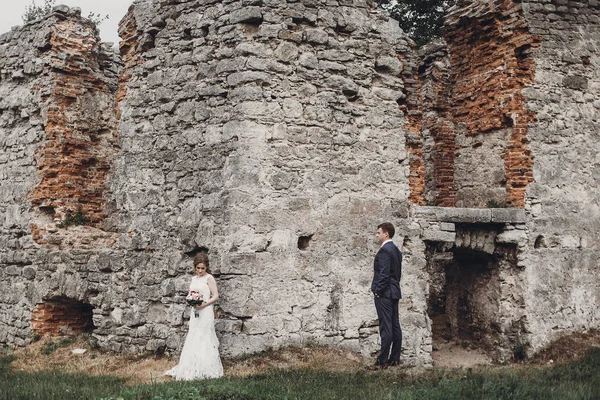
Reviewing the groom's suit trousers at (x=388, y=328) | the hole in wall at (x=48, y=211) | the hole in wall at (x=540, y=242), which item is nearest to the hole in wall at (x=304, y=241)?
the groom's suit trousers at (x=388, y=328)

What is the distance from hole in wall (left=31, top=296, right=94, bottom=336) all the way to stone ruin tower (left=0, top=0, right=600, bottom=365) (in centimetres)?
3

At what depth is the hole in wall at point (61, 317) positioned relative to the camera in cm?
995

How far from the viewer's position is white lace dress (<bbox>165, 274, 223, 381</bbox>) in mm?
7348

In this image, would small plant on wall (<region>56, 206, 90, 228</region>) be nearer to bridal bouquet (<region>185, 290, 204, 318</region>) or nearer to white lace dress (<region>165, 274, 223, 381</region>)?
white lace dress (<region>165, 274, 223, 381</region>)

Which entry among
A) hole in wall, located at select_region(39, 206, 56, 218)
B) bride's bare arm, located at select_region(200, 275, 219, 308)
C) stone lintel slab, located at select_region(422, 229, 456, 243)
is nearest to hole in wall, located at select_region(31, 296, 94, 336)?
hole in wall, located at select_region(39, 206, 56, 218)

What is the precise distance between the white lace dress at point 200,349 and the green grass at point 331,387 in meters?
0.41

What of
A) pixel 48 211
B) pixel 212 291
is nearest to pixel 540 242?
pixel 212 291

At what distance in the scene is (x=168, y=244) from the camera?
334 inches

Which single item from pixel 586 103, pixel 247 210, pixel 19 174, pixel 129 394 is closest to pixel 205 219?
pixel 247 210

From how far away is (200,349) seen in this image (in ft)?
24.4

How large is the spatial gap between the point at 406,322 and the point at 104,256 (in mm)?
4153

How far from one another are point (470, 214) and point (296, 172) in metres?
2.98

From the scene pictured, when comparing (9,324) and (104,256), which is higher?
(104,256)

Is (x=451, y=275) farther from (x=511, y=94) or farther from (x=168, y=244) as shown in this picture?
(x=168, y=244)
